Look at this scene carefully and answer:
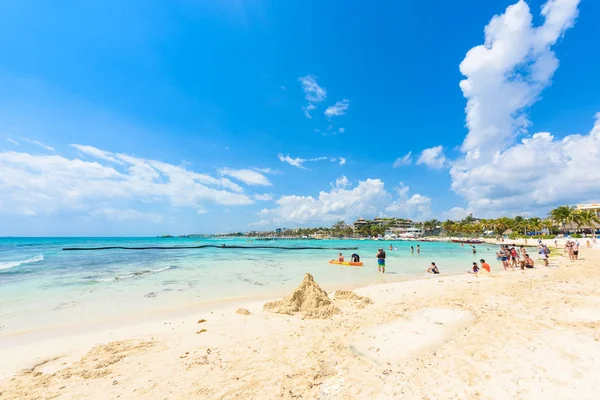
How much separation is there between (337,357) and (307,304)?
3.66 metres

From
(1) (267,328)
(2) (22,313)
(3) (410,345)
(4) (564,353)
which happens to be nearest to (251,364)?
(1) (267,328)

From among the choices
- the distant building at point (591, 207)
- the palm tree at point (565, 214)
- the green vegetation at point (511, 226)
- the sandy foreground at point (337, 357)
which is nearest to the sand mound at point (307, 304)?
the sandy foreground at point (337, 357)

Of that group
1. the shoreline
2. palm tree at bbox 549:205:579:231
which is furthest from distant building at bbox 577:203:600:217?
the shoreline

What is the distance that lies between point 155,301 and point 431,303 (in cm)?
1123

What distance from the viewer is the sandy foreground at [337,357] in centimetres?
429

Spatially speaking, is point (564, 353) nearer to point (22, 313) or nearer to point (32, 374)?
point (32, 374)

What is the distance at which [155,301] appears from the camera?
Result: 471 inches

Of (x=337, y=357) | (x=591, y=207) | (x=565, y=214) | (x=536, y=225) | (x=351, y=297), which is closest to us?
(x=337, y=357)

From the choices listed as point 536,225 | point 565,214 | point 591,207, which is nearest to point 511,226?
point 536,225

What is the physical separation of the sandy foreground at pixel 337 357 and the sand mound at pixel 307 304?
322 millimetres

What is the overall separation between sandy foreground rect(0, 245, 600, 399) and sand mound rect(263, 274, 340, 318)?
322mm

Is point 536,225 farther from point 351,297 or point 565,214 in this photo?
point 351,297

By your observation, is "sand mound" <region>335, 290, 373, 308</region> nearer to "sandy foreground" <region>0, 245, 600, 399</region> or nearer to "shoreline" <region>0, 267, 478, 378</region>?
"sandy foreground" <region>0, 245, 600, 399</region>

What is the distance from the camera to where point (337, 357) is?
17.7 ft
